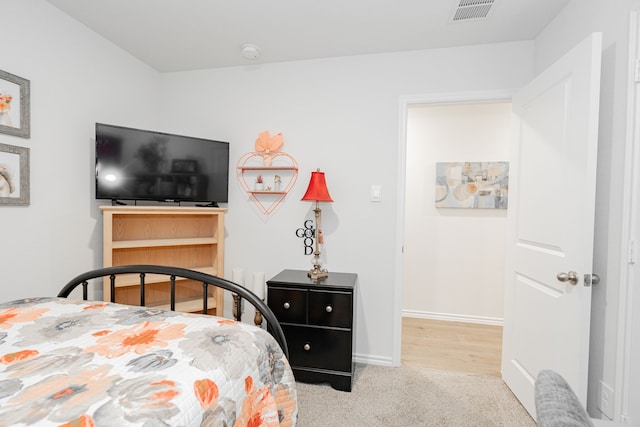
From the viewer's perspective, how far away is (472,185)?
3.61 meters

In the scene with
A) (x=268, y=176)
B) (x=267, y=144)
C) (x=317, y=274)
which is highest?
(x=267, y=144)

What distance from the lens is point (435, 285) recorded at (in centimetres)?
374

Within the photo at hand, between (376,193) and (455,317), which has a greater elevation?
(376,193)

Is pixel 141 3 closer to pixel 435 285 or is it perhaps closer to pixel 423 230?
pixel 423 230

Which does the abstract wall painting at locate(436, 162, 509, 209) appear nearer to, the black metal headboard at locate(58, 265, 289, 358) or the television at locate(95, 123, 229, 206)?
the television at locate(95, 123, 229, 206)

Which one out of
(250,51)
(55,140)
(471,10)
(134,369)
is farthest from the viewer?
(250,51)

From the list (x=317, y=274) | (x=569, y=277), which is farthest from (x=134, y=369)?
(x=569, y=277)

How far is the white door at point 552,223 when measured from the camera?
1.57 m

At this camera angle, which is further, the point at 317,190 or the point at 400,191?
the point at 400,191

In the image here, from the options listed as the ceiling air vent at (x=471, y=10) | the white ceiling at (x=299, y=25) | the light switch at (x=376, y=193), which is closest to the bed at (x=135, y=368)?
the light switch at (x=376, y=193)

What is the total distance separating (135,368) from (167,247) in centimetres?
206

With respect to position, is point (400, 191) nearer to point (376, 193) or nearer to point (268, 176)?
point (376, 193)

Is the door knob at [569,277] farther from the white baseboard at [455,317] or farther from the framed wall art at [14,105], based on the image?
the framed wall art at [14,105]

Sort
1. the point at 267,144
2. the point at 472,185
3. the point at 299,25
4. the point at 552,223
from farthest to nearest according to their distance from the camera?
the point at 472,185 → the point at 267,144 → the point at 299,25 → the point at 552,223
